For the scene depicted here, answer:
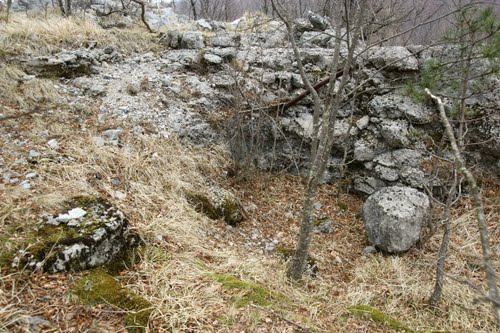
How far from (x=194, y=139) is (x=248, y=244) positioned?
2082mm

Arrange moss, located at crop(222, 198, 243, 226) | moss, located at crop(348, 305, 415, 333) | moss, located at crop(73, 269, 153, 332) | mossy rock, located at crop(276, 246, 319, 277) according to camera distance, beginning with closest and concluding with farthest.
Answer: moss, located at crop(73, 269, 153, 332), moss, located at crop(348, 305, 415, 333), mossy rock, located at crop(276, 246, 319, 277), moss, located at crop(222, 198, 243, 226)

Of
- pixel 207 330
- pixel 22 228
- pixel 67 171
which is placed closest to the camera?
pixel 207 330

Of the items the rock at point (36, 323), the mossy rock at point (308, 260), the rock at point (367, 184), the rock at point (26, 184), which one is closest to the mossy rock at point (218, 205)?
the mossy rock at point (308, 260)

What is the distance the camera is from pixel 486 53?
3066mm

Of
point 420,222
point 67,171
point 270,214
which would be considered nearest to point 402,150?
point 420,222

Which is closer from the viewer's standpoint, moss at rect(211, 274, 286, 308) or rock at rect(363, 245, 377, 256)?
moss at rect(211, 274, 286, 308)

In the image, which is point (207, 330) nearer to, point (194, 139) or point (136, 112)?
point (194, 139)

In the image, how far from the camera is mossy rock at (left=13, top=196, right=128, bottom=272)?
247cm

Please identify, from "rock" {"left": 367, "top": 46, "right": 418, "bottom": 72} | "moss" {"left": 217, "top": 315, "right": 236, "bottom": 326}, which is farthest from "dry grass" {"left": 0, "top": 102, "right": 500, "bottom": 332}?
"rock" {"left": 367, "top": 46, "right": 418, "bottom": 72}

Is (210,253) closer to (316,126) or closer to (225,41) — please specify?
(316,126)

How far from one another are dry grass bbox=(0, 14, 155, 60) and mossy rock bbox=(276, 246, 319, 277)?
17.2 ft

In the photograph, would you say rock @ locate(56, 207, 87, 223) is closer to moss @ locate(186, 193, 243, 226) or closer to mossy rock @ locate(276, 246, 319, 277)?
moss @ locate(186, 193, 243, 226)

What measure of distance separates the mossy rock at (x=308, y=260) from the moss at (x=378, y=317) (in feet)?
2.38

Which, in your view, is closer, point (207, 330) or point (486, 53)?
point (207, 330)
